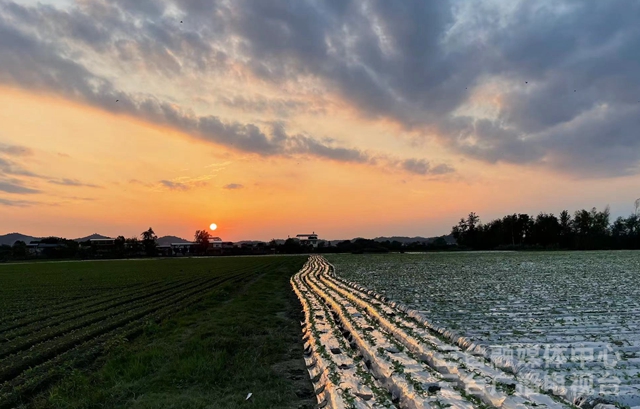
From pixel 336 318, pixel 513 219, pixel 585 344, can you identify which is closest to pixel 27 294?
pixel 336 318

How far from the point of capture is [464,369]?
15.9ft

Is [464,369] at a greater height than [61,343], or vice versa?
[464,369]

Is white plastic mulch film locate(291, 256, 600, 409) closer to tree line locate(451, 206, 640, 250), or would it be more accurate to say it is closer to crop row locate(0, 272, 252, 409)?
crop row locate(0, 272, 252, 409)

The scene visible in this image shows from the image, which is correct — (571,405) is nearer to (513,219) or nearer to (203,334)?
(203,334)

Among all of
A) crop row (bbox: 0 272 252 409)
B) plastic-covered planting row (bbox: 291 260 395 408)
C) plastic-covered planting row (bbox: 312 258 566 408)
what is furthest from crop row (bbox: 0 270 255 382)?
plastic-covered planting row (bbox: 312 258 566 408)

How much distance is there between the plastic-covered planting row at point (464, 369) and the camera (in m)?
3.86

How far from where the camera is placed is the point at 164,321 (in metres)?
10.2

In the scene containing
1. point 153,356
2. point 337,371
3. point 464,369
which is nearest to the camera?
point 464,369

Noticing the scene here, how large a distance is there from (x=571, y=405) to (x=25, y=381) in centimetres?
694

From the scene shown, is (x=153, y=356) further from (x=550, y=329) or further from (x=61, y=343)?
(x=550, y=329)

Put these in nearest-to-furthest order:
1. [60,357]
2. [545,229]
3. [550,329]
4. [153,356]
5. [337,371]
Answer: [337,371]
[550,329]
[153,356]
[60,357]
[545,229]

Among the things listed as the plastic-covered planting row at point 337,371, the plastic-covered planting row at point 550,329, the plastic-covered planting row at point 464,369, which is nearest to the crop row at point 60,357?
the plastic-covered planting row at point 337,371

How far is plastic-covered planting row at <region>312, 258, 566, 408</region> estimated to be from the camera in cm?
386

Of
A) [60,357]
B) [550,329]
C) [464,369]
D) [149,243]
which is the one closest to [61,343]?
[60,357]
